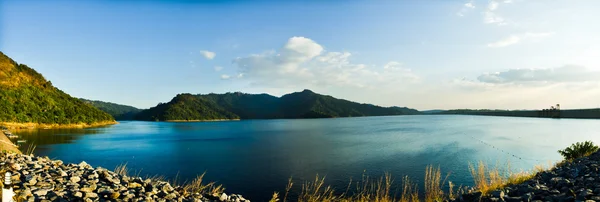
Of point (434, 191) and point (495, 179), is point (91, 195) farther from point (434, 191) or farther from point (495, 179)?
point (495, 179)

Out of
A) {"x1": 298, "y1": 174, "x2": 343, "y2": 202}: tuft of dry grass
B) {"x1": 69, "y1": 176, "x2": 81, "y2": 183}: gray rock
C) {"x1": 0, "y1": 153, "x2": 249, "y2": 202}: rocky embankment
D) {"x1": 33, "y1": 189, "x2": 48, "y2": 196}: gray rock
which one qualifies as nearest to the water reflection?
{"x1": 0, "y1": 153, "x2": 249, "y2": 202}: rocky embankment

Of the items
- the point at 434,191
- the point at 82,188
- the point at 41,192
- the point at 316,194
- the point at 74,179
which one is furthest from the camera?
the point at 316,194

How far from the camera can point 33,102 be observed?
8706 cm

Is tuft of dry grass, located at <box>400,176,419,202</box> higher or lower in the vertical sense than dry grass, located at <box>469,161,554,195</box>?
lower

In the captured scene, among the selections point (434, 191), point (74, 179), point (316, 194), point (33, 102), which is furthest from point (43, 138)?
point (434, 191)

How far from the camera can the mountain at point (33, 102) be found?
256ft

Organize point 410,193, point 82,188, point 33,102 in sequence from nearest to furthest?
point 82,188 < point 410,193 < point 33,102

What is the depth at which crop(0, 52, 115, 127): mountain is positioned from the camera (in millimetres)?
77938

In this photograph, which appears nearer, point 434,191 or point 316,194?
point 434,191

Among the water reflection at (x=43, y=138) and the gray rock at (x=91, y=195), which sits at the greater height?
the gray rock at (x=91, y=195)

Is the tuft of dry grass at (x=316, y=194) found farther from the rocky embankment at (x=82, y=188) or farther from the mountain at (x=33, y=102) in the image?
the mountain at (x=33, y=102)

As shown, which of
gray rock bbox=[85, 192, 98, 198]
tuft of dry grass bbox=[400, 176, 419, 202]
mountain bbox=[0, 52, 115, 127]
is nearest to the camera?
gray rock bbox=[85, 192, 98, 198]

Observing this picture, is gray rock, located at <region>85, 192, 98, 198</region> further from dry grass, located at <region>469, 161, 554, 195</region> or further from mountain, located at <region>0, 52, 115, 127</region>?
mountain, located at <region>0, 52, 115, 127</region>

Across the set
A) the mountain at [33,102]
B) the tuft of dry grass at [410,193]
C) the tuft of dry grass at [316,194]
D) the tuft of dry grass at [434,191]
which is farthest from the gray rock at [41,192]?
the mountain at [33,102]
